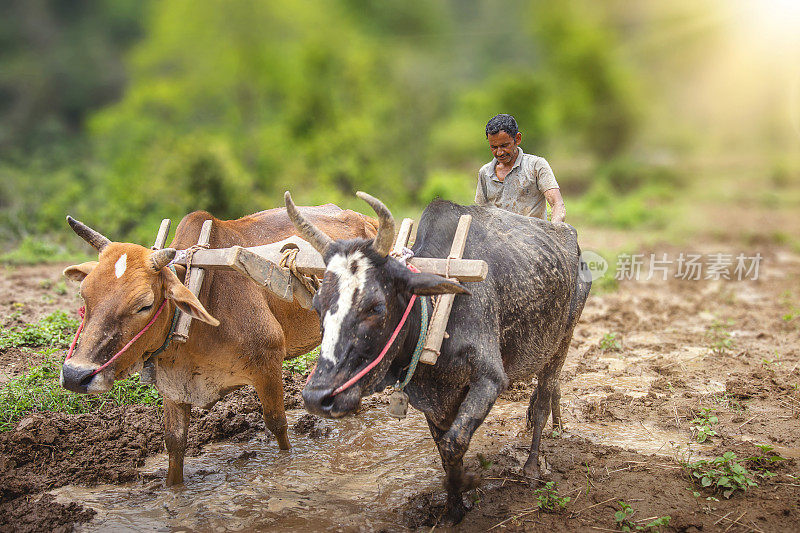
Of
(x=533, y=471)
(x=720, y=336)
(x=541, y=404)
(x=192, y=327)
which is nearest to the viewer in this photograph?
(x=192, y=327)

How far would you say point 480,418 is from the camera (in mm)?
3523

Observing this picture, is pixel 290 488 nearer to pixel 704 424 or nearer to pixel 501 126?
pixel 501 126

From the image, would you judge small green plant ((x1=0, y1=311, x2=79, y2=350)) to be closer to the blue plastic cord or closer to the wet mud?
the wet mud

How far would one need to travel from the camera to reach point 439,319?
3484mm

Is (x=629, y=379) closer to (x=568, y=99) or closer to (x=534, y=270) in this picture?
(x=534, y=270)

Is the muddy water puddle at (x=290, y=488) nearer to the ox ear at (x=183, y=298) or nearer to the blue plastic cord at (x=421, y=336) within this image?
the blue plastic cord at (x=421, y=336)

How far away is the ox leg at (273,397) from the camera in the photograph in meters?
4.52

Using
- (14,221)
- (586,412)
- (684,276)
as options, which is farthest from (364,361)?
(14,221)

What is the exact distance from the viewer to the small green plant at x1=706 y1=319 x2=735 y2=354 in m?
6.80

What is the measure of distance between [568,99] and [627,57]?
3.27 meters

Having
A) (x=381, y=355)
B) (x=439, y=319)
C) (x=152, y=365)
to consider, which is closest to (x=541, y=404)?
(x=439, y=319)

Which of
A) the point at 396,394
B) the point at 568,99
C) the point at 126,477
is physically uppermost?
the point at 568,99

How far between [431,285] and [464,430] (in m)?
0.83

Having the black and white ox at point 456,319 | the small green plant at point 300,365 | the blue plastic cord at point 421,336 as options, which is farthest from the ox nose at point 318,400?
the small green plant at point 300,365
